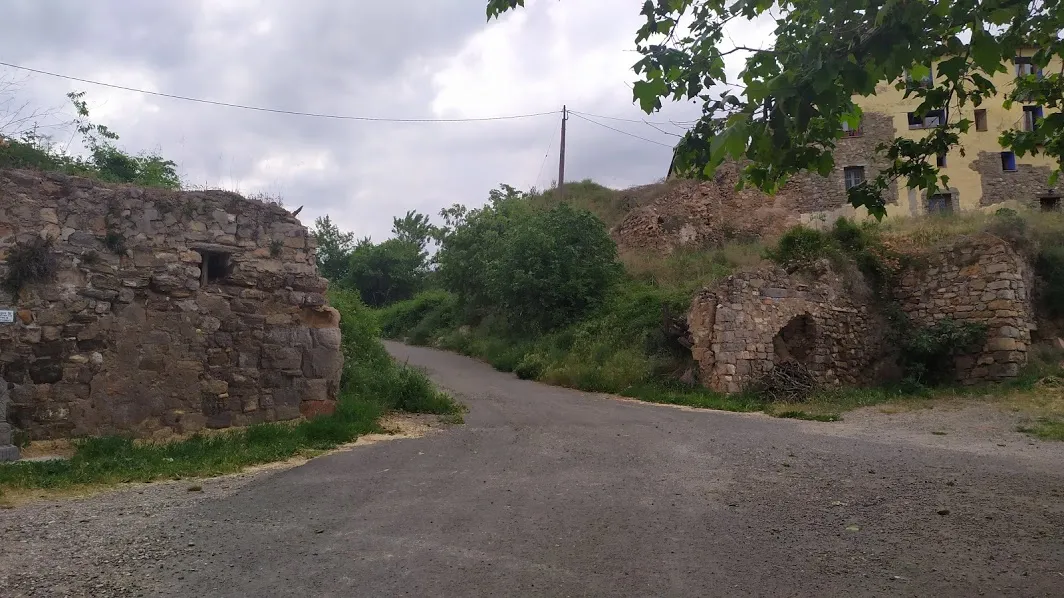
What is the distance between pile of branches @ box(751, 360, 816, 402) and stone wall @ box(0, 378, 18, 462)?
40.4 ft

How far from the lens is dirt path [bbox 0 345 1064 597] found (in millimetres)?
3824

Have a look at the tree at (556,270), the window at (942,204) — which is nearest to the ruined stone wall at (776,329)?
the tree at (556,270)

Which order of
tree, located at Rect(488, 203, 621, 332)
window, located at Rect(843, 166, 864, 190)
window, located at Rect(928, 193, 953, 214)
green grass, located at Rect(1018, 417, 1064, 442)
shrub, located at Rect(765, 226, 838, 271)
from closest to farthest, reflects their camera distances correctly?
green grass, located at Rect(1018, 417, 1064, 442)
shrub, located at Rect(765, 226, 838, 271)
tree, located at Rect(488, 203, 621, 332)
window, located at Rect(928, 193, 953, 214)
window, located at Rect(843, 166, 864, 190)

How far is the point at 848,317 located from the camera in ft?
51.1

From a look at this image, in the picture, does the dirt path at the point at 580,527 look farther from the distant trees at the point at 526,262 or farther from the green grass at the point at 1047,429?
the distant trees at the point at 526,262

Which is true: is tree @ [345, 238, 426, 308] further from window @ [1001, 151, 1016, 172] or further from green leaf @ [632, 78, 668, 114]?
green leaf @ [632, 78, 668, 114]

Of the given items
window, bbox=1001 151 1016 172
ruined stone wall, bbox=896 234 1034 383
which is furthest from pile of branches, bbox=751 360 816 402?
window, bbox=1001 151 1016 172

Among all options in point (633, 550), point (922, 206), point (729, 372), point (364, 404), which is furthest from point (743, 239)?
point (633, 550)

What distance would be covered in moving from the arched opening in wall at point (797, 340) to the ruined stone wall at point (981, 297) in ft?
9.16

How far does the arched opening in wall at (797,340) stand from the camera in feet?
49.6

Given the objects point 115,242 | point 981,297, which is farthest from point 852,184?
point 115,242

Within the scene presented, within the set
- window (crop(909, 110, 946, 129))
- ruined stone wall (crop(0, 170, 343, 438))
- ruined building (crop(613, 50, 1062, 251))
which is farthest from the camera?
ruined building (crop(613, 50, 1062, 251))

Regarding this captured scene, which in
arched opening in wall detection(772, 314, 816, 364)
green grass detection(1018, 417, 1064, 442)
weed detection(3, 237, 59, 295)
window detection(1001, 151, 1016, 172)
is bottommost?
green grass detection(1018, 417, 1064, 442)

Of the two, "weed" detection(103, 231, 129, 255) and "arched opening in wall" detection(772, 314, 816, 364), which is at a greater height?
"weed" detection(103, 231, 129, 255)
